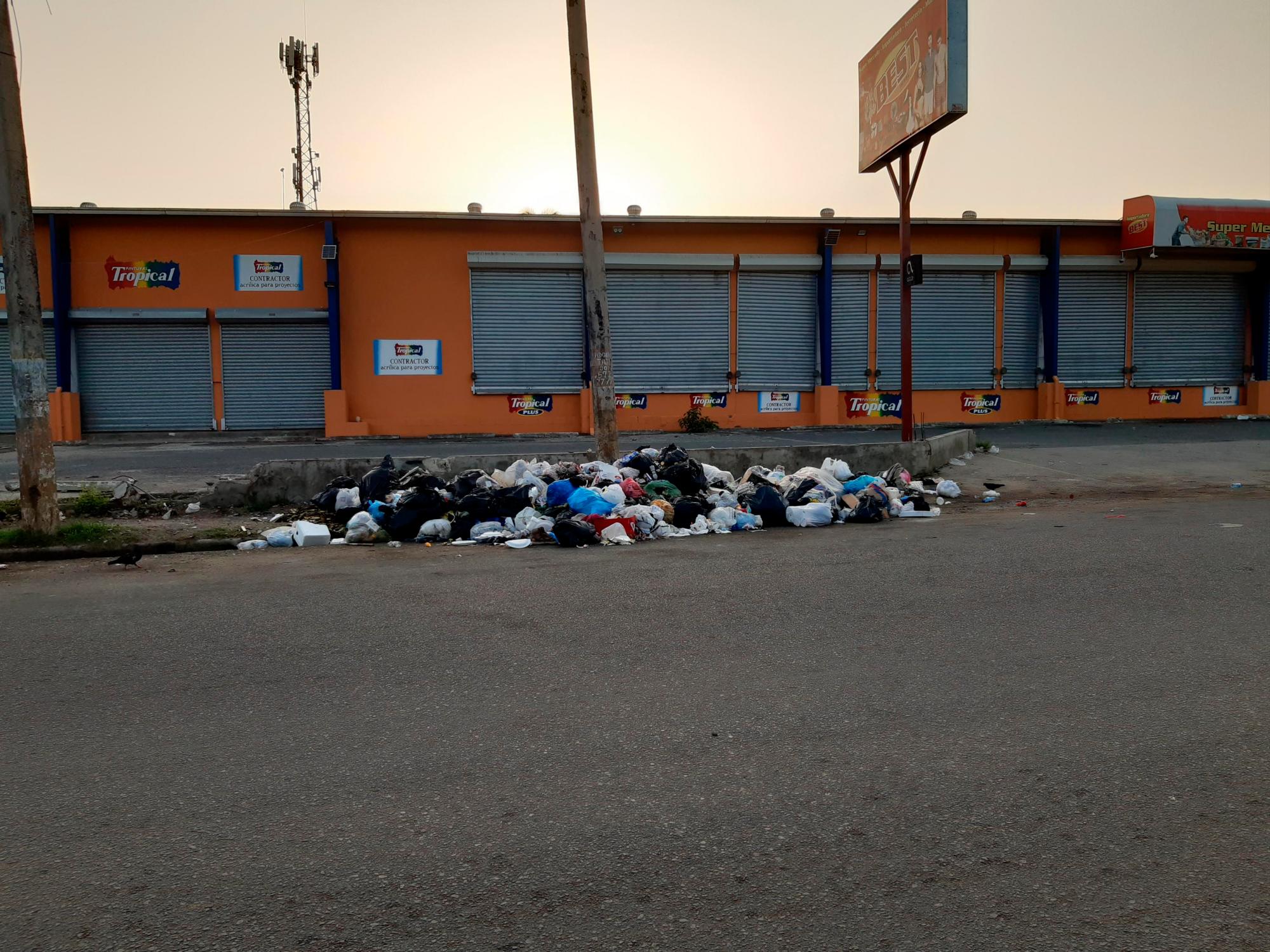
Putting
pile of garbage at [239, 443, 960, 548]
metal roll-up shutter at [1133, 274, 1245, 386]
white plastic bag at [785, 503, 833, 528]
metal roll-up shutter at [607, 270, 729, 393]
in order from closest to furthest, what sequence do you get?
1. pile of garbage at [239, 443, 960, 548]
2. white plastic bag at [785, 503, 833, 528]
3. metal roll-up shutter at [607, 270, 729, 393]
4. metal roll-up shutter at [1133, 274, 1245, 386]

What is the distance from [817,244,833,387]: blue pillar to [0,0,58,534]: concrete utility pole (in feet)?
61.5

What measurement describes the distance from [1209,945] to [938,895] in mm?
664

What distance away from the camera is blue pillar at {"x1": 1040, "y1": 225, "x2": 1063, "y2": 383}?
24.8 meters

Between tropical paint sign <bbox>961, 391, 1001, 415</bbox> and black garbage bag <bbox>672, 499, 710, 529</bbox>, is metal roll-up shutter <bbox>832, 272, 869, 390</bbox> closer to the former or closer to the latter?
tropical paint sign <bbox>961, 391, 1001, 415</bbox>

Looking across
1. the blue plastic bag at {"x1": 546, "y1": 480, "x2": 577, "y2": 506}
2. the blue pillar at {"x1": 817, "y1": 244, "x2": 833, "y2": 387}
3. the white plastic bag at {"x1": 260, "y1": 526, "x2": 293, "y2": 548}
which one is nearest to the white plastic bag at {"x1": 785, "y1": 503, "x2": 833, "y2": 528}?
the blue plastic bag at {"x1": 546, "y1": 480, "x2": 577, "y2": 506}

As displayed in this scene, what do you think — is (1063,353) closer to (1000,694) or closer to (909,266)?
(909,266)

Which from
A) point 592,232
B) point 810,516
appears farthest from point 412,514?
point 592,232

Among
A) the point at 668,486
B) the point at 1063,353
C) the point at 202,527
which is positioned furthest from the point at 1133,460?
the point at 202,527

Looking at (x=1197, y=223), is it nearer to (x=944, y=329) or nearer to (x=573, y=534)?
(x=944, y=329)

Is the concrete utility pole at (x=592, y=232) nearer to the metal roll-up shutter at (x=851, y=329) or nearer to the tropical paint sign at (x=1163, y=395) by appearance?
the metal roll-up shutter at (x=851, y=329)

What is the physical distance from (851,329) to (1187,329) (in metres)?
9.59

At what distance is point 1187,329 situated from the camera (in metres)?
26.0

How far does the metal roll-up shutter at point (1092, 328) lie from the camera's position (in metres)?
25.4

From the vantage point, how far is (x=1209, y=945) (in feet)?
7.99
